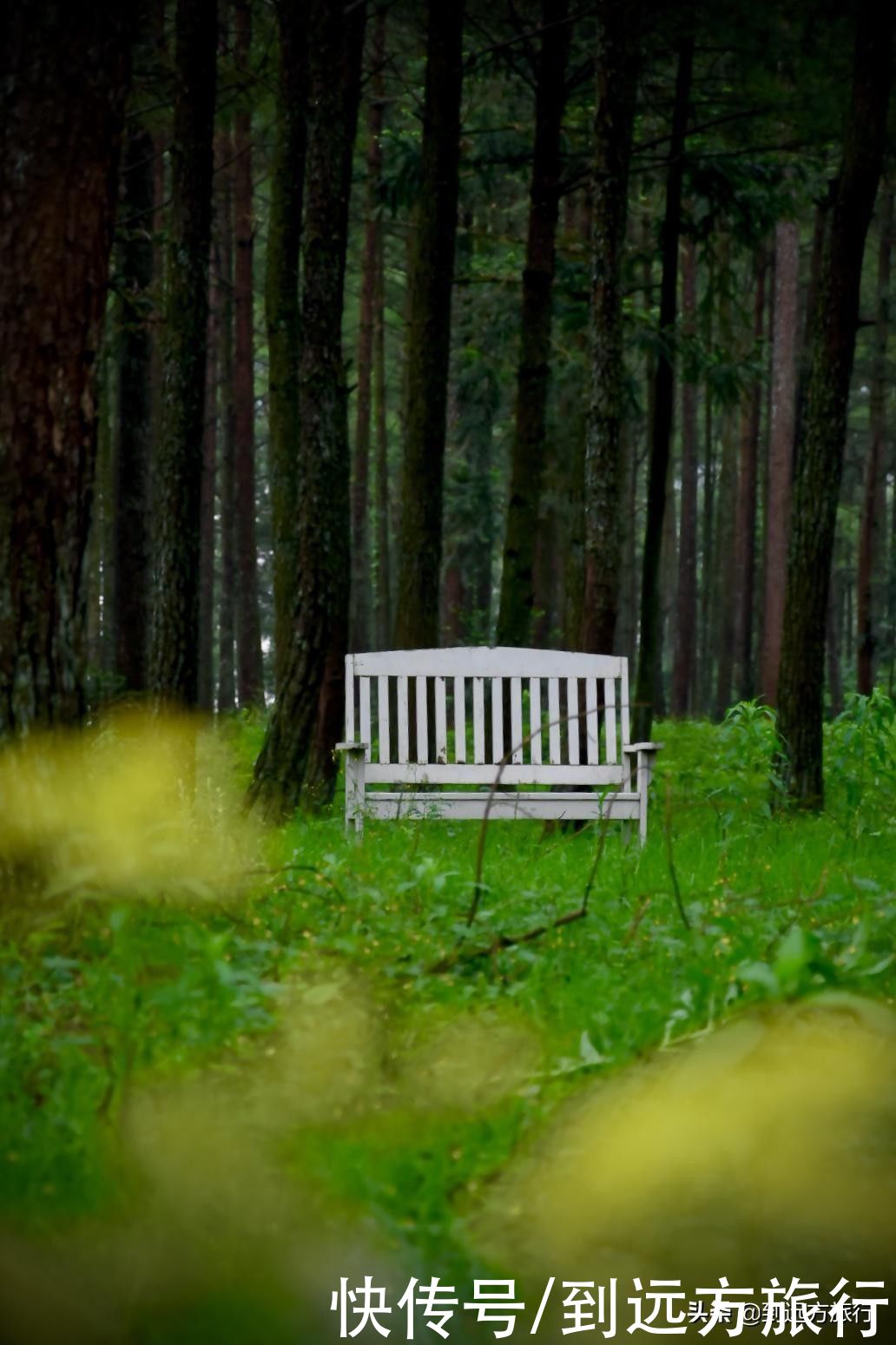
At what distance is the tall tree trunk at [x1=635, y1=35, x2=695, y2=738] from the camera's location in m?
13.5

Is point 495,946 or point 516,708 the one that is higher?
point 516,708


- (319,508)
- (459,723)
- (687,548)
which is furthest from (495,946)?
(687,548)

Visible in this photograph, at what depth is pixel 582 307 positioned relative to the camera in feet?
52.8

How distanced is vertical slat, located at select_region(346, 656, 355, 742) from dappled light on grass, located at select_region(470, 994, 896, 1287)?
19.4 ft

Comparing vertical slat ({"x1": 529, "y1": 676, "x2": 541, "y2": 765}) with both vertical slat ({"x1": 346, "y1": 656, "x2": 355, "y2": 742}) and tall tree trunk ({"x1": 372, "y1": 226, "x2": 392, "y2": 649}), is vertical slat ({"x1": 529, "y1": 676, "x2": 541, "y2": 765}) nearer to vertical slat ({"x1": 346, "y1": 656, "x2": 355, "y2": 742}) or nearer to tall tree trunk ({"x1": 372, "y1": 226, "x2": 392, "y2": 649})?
vertical slat ({"x1": 346, "y1": 656, "x2": 355, "y2": 742})

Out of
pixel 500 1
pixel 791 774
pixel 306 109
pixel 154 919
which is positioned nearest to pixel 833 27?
pixel 500 1

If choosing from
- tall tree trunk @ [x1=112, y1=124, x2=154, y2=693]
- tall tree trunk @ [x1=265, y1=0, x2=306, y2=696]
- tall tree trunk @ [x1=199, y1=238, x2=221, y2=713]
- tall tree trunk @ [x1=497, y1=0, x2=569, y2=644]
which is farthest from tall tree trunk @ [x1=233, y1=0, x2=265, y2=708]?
tall tree trunk @ [x1=265, y1=0, x2=306, y2=696]

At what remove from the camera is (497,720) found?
10039 mm

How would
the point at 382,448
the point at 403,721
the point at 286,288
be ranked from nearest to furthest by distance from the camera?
the point at 403,721
the point at 286,288
the point at 382,448

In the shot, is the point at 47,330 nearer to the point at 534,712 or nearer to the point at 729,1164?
the point at 729,1164

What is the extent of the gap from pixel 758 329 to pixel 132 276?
1696 cm

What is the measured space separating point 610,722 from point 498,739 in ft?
2.52

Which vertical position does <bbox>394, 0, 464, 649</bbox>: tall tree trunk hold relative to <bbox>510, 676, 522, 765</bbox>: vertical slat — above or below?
above

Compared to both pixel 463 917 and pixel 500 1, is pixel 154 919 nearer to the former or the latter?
pixel 463 917
